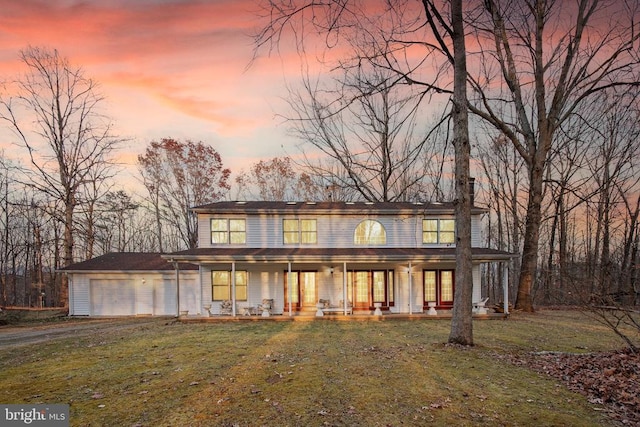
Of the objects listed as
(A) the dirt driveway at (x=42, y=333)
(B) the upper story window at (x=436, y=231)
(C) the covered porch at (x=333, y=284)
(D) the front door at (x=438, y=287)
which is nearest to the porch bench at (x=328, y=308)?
(C) the covered porch at (x=333, y=284)

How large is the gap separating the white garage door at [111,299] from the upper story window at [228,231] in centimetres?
773

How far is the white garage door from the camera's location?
22.6 meters

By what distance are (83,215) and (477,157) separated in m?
32.5

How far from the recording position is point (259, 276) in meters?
19.8

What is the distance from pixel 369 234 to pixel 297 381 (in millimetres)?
13862

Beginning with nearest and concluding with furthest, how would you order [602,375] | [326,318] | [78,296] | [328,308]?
[602,375]
[326,318]
[328,308]
[78,296]

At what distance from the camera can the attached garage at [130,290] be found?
22406 millimetres

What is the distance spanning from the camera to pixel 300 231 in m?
20.1

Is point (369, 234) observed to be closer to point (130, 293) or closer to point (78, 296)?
point (130, 293)

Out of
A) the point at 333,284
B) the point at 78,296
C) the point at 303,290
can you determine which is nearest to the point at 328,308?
the point at 333,284

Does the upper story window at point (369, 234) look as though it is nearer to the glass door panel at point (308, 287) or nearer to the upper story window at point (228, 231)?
the glass door panel at point (308, 287)

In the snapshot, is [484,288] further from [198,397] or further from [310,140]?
[198,397]

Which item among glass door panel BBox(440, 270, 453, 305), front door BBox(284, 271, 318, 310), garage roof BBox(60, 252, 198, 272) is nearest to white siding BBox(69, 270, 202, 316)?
garage roof BBox(60, 252, 198, 272)

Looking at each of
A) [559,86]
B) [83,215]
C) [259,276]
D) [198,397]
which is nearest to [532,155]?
[559,86]
